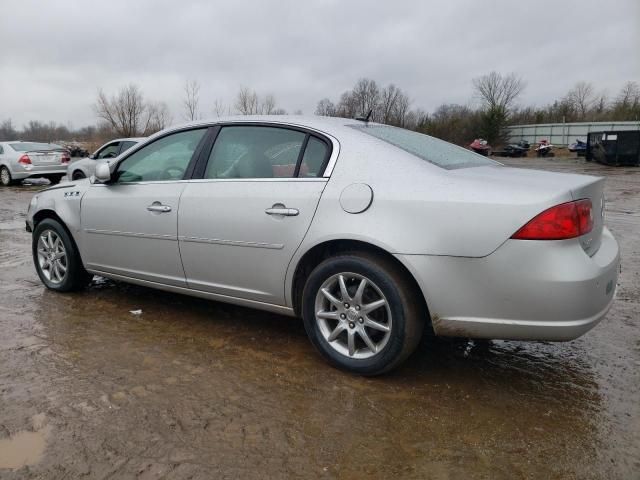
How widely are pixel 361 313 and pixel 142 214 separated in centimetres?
192

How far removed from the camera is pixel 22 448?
7.56 feet

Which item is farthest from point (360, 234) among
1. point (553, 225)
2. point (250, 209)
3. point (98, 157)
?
point (98, 157)

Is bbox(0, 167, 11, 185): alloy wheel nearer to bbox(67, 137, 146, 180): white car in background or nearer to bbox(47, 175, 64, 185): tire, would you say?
bbox(47, 175, 64, 185): tire

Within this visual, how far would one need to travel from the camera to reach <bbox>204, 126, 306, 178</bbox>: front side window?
3322 mm

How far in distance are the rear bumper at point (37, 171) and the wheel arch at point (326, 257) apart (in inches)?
611

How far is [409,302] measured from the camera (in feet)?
Answer: 9.09

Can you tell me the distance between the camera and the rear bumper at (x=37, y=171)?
15.9 m

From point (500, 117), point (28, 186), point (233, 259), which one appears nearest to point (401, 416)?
point (233, 259)

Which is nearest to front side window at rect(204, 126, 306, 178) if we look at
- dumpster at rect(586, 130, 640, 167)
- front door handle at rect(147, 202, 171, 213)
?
front door handle at rect(147, 202, 171, 213)

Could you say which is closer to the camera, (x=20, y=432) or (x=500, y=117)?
(x=20, y=432)

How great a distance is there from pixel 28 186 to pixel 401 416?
56.3 feet

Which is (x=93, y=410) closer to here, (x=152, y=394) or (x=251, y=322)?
(x=152, y=394)

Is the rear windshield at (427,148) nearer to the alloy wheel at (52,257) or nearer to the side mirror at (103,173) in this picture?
the side mirror at (103,173)

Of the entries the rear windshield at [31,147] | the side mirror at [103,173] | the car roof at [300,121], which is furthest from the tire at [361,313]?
the rear windshield at [31,147]
